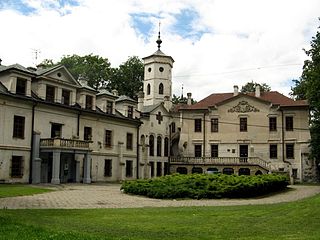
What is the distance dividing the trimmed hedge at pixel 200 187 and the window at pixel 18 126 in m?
11.5

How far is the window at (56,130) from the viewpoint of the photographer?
35531 mm

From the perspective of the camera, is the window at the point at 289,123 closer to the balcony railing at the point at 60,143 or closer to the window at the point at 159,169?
the window at the point at 159,169

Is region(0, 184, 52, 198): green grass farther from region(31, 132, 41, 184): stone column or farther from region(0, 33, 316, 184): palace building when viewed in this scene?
region(31, 132, 41, 184): stone column

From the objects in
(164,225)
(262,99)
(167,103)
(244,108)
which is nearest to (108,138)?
(167,103)

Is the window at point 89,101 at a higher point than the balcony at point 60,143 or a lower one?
higher

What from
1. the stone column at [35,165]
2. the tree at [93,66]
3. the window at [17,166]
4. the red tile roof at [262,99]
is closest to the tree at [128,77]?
the tree at [93,66]

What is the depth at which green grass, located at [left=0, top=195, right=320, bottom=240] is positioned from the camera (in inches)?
372

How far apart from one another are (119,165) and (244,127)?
15866 millimetres

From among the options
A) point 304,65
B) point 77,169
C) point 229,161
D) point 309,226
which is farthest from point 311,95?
point 309,226

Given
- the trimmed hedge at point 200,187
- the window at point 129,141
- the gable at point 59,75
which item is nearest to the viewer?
the trimmed hedge at point 200,187

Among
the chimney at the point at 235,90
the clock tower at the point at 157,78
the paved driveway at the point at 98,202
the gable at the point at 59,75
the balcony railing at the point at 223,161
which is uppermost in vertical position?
the clock tower at the point at 157,78

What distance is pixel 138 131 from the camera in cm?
4562

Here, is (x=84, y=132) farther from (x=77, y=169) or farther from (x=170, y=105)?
(x=170, y=105)

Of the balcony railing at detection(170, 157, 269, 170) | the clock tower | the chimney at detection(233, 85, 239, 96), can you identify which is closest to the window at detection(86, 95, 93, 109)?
the balcony railing at detection(170, 157, 269, 170)
